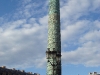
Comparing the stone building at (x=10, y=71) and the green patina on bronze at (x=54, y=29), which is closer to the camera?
the green patina on bronze at (x=54, y=29)

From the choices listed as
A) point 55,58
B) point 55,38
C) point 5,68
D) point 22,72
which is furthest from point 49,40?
point 22,72

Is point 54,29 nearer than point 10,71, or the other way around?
point 54,29

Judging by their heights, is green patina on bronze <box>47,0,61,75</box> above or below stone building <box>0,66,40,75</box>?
below

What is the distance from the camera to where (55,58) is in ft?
67.3

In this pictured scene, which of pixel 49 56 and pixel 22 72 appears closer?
pixel 49 56

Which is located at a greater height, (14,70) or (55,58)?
(14,70)

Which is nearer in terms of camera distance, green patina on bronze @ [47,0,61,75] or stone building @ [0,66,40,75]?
green patina on bronze @ [47,0,61,75]

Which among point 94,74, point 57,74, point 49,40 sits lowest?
point 57,74

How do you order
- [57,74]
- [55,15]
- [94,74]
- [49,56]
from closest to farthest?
[49,56]
[57,74]
[55,15]
[94,74]

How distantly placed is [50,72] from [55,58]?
228 inches

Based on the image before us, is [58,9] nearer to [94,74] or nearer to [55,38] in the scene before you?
[55,38]

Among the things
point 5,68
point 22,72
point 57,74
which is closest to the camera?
point 57,74

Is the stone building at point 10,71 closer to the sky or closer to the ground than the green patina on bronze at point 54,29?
closer to the sky

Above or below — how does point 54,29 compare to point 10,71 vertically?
below
